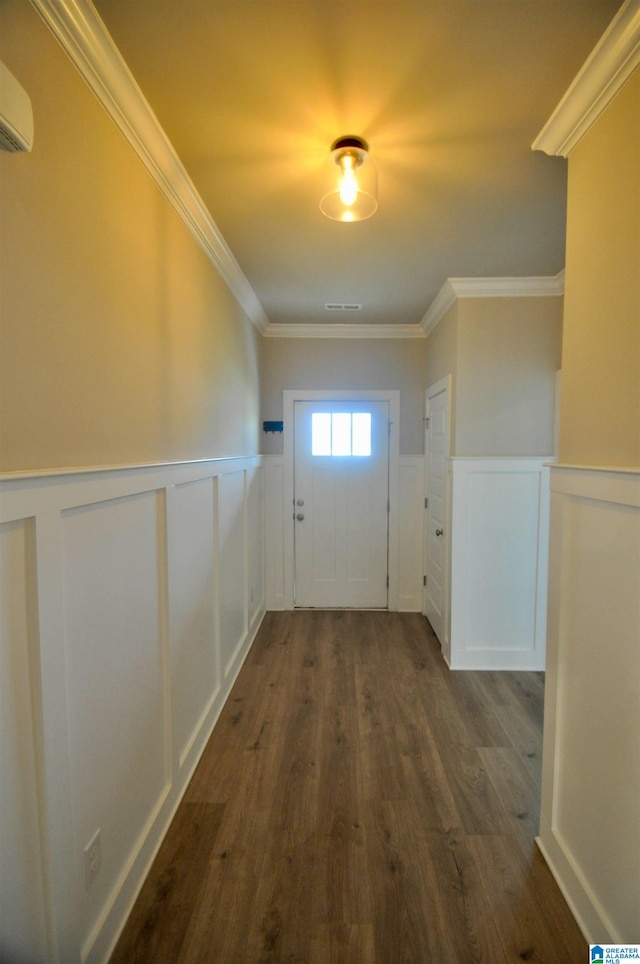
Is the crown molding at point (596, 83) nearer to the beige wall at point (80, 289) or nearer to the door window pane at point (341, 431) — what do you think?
the beige wall at point (80, 289)

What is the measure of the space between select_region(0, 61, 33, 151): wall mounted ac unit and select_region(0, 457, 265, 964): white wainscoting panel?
24.1 inches

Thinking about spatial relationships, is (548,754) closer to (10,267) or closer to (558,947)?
(558,947)

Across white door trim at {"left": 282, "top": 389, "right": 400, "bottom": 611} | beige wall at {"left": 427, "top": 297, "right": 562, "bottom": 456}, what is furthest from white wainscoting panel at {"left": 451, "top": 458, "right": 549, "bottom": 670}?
white door trim at {"left": 282, "top": 389, "right": 400, "bottom": 611}

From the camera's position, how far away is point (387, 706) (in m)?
2.30

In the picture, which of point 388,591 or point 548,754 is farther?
point 388,591

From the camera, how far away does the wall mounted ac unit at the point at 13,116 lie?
0.70 m

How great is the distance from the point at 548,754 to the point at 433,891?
0.59 metres

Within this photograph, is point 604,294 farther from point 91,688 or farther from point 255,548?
point 255,548

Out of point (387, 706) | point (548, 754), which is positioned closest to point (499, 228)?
point (548, 754)

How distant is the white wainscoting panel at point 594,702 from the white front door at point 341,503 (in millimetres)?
2239

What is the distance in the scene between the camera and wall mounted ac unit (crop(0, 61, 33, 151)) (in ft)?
2.31

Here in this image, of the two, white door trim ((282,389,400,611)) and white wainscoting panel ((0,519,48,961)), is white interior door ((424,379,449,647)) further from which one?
white wainscoting panel ((0,519,48,961))

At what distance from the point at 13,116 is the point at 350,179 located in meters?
1.03

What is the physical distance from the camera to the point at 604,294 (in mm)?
1165
